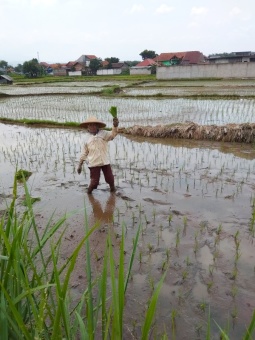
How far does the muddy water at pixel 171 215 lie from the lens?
2.37 metres

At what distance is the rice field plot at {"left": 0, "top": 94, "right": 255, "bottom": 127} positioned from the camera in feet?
32.9

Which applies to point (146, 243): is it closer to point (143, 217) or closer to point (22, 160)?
point (143, 217)

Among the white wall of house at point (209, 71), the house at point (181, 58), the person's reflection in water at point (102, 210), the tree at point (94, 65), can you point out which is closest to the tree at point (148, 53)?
the house at point (181, 58)

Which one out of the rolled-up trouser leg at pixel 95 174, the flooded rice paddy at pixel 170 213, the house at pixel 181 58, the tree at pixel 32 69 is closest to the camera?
the flooded rice paddy at pixel 170 213

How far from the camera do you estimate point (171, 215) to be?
3758 mm

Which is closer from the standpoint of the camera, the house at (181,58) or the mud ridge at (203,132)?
the mud ridge at (203,132)

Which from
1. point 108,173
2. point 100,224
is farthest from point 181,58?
point 100,224

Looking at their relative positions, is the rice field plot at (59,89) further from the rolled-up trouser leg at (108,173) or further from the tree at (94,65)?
the tree at (94,65)

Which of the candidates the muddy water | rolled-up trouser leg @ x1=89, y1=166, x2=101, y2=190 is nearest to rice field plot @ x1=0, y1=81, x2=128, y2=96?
the muddy water

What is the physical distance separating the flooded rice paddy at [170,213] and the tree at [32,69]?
38.1m

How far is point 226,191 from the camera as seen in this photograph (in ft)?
14.7

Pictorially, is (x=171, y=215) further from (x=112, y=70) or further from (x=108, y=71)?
(x=108, y=71)

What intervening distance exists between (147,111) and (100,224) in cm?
884

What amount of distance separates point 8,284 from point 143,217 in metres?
2.57
